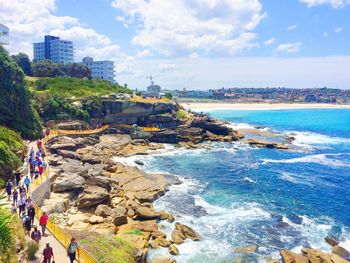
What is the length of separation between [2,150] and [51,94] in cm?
3270

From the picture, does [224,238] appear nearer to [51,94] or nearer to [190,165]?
[190,165]

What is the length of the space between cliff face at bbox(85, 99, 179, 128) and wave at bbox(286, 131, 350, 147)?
76.9ft

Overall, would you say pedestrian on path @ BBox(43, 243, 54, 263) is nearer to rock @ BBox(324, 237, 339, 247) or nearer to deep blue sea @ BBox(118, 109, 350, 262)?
deep blue sea @ BBox(118, 109, 350, 262)

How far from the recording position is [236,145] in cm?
6019

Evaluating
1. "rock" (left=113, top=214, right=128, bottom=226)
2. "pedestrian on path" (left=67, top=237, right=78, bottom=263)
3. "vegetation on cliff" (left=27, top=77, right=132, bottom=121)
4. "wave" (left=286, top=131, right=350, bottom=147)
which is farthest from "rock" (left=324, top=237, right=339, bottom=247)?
"wave" (left=286, top=131, right=350, bottom=147)

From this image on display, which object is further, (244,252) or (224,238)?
(224,238)

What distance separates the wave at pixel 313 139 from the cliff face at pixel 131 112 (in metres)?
23.4

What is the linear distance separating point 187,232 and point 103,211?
6220 mm

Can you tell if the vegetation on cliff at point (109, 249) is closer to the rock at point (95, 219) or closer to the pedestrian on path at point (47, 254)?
the pedestrian on path at point (47, 254)

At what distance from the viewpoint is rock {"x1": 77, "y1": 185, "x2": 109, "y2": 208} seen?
89.9 ft

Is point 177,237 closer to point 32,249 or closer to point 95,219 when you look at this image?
point 95,219

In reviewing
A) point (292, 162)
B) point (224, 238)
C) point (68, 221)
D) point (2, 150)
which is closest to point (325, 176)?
point (292, 162)

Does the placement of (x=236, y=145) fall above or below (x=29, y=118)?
below

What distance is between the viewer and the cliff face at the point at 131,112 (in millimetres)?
59844
